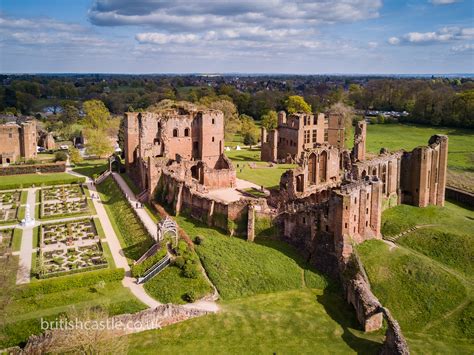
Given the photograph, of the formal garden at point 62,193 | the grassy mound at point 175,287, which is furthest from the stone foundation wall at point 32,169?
the grassy mound at point 175,287

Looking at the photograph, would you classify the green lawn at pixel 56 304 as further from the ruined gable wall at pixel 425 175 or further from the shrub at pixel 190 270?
the ruined gable wall at pixel 425 175

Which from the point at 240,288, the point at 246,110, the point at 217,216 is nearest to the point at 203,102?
the point at 246,110

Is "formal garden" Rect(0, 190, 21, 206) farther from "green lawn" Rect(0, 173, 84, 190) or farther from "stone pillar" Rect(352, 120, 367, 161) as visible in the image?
"stone pillar" Rect(352, 120, 367, 161)

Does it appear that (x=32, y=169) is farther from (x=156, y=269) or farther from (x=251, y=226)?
(x=251, y=226)

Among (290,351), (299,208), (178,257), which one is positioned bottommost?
(290,351)

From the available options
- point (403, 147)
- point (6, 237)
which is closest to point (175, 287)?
point (6, 237)

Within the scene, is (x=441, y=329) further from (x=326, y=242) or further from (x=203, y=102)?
(x=203, y=102)
